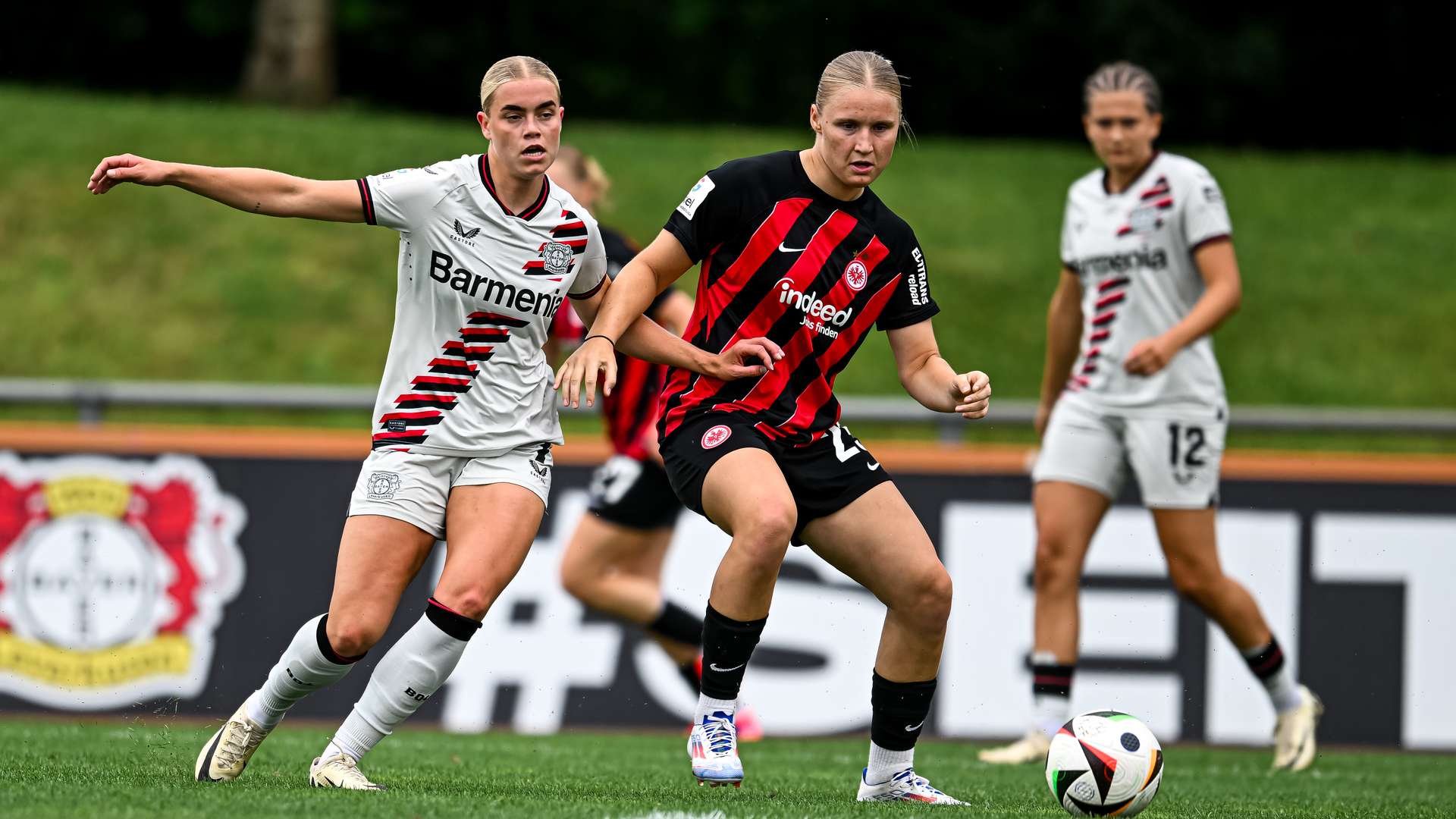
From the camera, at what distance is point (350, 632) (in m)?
4.91

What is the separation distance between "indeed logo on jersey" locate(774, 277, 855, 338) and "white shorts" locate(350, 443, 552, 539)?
3.05 ft

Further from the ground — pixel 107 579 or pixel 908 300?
pixel 908 300

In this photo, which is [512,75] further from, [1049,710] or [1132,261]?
[1049,710]

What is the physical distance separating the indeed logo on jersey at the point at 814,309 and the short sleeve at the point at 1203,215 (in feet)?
7.75

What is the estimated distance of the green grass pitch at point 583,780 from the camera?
14.7 ft

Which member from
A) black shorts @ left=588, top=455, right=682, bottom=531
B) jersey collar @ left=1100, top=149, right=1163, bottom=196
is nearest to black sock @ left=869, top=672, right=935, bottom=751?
black shorts @ left=588, top=455, right=682, bottom=531

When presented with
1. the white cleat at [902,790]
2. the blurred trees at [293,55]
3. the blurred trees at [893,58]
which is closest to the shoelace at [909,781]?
the white cleat at [902,790]

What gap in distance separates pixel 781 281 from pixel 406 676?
161cm

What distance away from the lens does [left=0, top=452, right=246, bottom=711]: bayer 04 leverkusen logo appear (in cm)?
852

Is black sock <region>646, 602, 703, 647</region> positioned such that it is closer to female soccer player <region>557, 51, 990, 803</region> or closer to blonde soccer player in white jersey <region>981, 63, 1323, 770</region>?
blonde soccer player in white jersey <region>981, 63, 1323, 770</region>

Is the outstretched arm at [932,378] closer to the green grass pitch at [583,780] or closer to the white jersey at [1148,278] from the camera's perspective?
the green grass pitch at [583,780]

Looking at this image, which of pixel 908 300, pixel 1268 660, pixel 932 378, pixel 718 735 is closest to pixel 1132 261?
pixel 1268 660

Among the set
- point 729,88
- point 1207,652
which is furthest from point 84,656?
point 729,88

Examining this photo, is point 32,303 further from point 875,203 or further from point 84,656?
point 875,203
